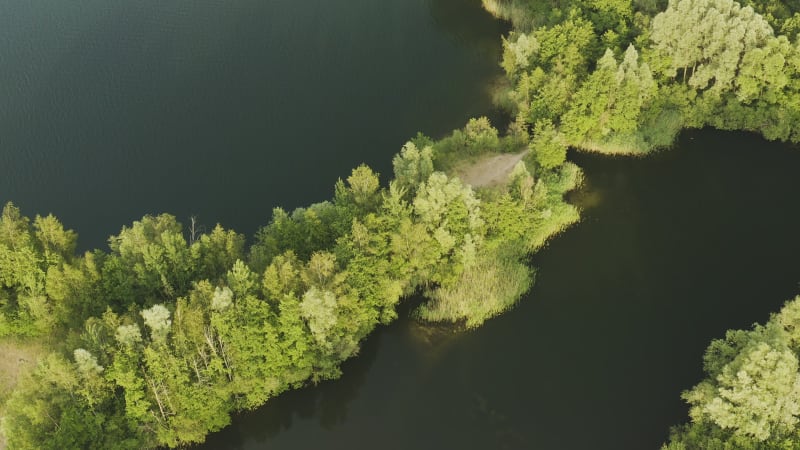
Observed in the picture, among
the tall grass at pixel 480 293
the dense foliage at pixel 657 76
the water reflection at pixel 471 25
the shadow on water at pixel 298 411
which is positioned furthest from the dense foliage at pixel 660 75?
the shadow on water at pixel 298 411

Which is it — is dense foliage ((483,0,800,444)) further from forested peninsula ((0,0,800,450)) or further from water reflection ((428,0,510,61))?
water reflection ((428,0,510,61))

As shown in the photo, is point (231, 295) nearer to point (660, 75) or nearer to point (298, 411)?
point (298, 411)

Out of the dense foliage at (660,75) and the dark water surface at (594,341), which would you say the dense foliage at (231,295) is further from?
the dense foliage at (660,75)

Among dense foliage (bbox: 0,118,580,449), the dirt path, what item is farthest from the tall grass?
the dirt path

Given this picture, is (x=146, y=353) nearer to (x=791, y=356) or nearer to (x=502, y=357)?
(x=502, y=357)

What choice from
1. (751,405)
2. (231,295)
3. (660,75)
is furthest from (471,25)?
(751,405)

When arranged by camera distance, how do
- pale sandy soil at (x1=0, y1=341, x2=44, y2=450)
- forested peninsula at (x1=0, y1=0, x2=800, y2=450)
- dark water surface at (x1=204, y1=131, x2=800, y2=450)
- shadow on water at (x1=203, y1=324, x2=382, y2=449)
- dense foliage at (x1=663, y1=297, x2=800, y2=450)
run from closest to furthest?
dense foliage at (x1=663, y1=297, x2=800, y2=450) → forested peninsula at (x1=0, y1=0, x2=800, y2=450) → dark water surface at (x1=204, y1=131, x2=800, y2=450) → shadow on water at (x1=203, y1=324, x2=382, y2=449) → pale sandy soil at (x1=0, y1=341, x2=44, y2=450)
